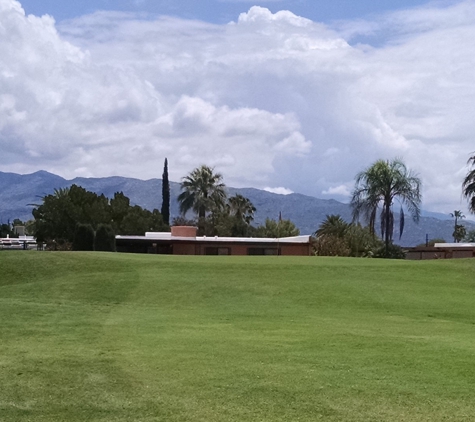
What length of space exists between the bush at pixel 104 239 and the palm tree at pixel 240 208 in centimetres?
4144

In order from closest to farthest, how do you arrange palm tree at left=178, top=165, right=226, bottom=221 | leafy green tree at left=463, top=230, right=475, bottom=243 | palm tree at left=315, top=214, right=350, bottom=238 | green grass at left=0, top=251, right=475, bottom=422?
green grass at left=0, top=251, right=475, bottom=422 < palm tree at left=315, top=214, right=350, bottom=238 < palm tree at left=178, top=165, right=226, bottom=221 < leafy green tree at left=463, top=230, right=475, bottom=243

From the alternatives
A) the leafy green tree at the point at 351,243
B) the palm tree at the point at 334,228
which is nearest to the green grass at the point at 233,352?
the leafy green tree at the point at 351,243

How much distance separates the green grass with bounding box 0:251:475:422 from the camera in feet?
30.0

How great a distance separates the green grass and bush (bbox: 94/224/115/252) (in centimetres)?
2172

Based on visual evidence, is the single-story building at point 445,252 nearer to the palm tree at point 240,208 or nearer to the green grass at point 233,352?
the palm tree at point 240,208

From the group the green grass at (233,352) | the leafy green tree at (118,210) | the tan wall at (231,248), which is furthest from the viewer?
the leafy green tree at (118,210)

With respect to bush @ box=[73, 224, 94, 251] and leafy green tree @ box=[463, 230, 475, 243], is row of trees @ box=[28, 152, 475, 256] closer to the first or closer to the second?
bush @ box=[73, 224, 94, 251]

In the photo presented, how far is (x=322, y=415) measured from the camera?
8.84m

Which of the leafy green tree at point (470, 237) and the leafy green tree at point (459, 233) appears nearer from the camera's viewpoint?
the leafy green tree at point (459, 233)

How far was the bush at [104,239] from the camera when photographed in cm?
5246

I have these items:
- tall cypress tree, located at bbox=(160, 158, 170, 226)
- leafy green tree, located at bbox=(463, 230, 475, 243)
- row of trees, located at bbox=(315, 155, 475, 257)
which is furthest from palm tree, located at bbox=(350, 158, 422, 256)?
leafy green tree, located at bbox=(463, 230, 475, 243)

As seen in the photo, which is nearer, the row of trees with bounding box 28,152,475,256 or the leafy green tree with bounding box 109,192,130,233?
the row of trees with bounding box 28,152,475,256

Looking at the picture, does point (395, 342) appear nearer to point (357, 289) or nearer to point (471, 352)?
point (471, 352)

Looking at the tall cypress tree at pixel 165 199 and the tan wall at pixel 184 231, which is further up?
the tall cypress tree at pixel 165 199
